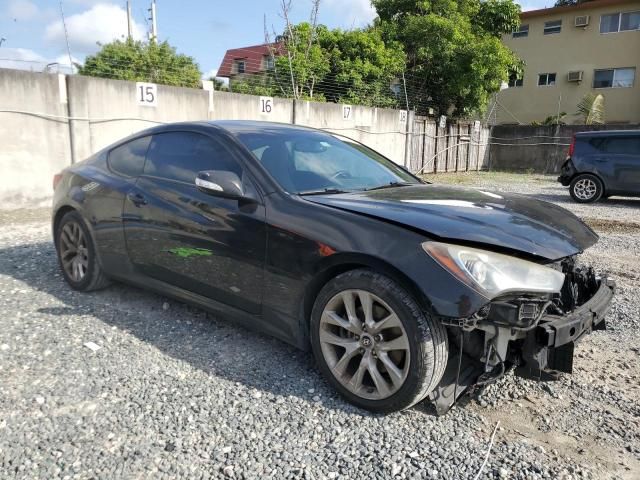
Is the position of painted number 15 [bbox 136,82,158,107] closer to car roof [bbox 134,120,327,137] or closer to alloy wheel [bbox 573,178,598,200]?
car roof [bbox 134,120,327,137]

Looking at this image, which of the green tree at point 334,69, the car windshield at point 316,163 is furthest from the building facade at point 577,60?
the car windshield at point 316,163

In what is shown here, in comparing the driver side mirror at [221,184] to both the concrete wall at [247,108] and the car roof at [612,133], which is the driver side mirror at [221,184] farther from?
the car roof at [612,133]

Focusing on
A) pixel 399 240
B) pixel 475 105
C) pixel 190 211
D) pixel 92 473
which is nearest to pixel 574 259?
pixel 399 240

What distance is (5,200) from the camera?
8.20 meters

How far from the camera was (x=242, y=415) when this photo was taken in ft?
8.59

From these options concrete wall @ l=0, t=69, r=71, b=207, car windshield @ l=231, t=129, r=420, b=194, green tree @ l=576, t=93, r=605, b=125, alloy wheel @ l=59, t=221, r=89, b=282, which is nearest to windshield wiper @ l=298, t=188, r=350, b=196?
car windshield @ l=231, t=129, r=420, b=194

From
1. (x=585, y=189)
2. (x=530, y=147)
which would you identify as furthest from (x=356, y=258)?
(x=530, y=147)

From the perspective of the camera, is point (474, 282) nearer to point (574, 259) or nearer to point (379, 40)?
point (574, 259)

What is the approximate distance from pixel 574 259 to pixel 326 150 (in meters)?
1.78

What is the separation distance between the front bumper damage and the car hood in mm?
271

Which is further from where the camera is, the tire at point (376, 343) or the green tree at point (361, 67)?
the green tree at point (361, 67)

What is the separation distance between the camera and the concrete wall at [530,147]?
21219mm

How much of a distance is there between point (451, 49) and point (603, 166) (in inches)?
396

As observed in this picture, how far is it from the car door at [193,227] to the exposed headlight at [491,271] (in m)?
1.09
